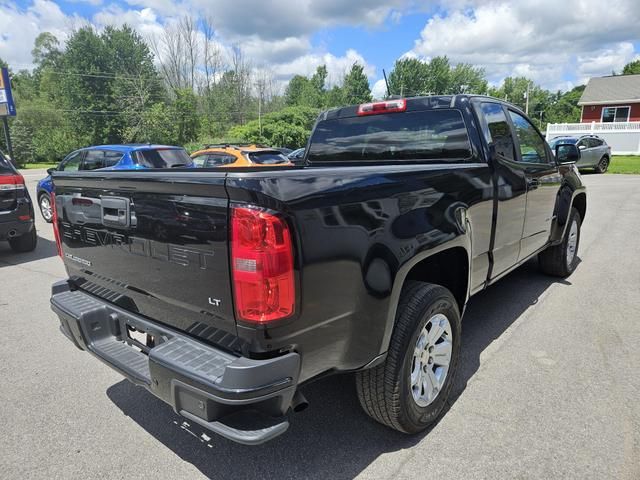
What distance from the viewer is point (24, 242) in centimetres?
741

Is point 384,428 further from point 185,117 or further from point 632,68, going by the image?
point 632,68

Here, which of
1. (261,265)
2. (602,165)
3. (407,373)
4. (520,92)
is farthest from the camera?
(520,92)

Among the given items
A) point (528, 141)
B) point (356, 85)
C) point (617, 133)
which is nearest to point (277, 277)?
point (528, 141)

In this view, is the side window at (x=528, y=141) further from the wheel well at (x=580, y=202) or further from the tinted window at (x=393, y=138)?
the wheel well at (x=580, y=202)

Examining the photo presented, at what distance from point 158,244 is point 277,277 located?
27.7 inches

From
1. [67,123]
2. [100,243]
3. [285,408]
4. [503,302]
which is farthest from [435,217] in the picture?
[67,123]

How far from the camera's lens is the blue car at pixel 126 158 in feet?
29.5

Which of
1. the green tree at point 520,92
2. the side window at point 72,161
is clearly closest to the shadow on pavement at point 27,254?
the side window at point 72,161

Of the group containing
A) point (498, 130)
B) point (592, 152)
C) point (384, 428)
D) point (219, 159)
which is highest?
point (498, 130)

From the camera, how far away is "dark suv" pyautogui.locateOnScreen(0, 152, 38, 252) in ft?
21.7

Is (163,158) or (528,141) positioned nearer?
(528,141)

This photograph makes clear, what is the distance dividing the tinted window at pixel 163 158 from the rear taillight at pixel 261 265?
25.0 ft

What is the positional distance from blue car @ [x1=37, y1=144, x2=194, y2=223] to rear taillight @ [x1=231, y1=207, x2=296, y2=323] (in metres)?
7.60

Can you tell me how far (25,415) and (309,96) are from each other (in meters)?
73.0
